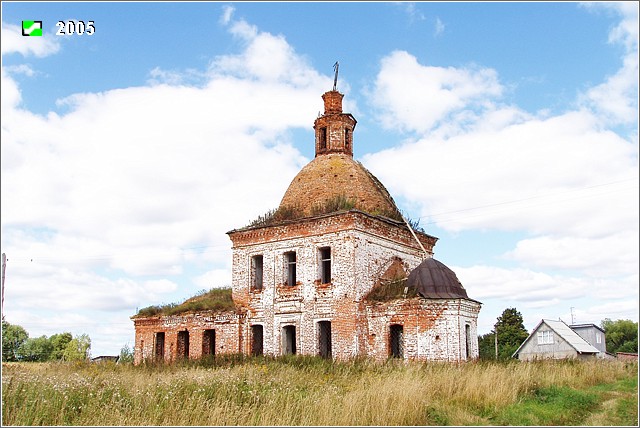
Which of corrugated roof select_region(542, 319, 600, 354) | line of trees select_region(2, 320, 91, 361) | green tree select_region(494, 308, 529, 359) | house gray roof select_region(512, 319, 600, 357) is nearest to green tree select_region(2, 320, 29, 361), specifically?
line of trees select_region(2, 320, 91, 361)

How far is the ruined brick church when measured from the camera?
19625 mm

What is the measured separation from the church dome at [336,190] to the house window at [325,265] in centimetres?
141

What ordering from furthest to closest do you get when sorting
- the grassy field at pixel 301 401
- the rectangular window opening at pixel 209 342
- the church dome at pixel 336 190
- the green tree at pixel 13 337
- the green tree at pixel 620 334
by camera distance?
the green tree at pixel 620 334 < the green tree at pixel 13 337 < the rectangular window opening at pixel 209 342 < the church dome at pixel 336 190 < the grassy field at pixel 301 401

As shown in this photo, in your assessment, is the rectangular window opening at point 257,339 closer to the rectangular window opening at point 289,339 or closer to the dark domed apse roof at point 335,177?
the rectangular window opening at point 289,339

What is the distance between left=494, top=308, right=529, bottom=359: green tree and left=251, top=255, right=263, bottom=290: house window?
25.9 metres

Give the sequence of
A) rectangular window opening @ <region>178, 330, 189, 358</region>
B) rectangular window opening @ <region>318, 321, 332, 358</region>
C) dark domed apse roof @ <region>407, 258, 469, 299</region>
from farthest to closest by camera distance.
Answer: rectangular window opening @ <region>178, 330, 189, 358</region> → rectangular window opening @ <region>318, 321, 332, 358</region> → dark domed apse roof @ <region>407, 258, 469, 299</region>

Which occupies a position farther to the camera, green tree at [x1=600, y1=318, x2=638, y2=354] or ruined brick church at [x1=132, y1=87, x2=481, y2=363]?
green tree at [x1=600, y1=318, x2=638, y2=354]

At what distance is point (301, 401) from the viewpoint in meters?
9.74

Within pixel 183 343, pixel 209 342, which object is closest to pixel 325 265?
pixel 209 342

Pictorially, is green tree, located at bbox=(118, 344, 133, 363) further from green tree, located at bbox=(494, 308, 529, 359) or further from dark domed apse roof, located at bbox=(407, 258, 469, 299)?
green tree, located at bbox=(494, 308, 529, 359)

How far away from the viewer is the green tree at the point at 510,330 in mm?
45281

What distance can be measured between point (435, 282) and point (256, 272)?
23.6ft

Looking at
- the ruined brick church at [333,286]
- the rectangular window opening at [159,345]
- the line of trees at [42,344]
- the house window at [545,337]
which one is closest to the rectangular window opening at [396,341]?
the ruined brick church at [333,286]

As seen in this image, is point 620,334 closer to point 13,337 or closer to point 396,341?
point 396,341
